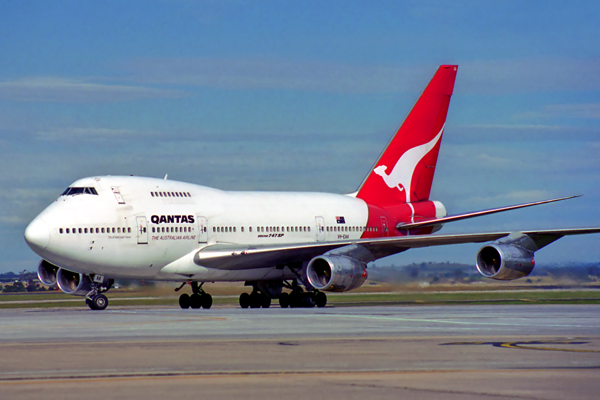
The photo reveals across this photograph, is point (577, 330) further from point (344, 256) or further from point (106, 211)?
point (106, 211)

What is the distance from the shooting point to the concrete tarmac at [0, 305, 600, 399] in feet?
34.6

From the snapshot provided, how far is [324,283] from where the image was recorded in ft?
108

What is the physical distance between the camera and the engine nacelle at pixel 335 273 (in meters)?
32.0

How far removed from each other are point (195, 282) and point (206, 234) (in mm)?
2577

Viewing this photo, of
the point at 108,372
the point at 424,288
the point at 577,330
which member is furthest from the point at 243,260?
the point at 108,372

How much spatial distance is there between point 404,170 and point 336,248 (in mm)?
9328

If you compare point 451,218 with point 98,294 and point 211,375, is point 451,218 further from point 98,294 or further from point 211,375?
point 211,375

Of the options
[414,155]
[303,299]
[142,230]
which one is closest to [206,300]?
[303,299]

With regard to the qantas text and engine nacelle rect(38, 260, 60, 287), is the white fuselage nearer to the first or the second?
the qantas text

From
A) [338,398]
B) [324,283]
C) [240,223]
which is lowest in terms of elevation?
[338,398]

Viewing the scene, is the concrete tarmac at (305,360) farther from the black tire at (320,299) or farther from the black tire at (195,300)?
the black tire at (195,300)

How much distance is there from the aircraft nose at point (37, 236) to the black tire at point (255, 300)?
10.1 meters

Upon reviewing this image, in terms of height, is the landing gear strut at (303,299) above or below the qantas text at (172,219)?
below

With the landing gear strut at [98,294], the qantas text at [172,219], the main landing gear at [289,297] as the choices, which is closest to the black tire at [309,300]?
the main landing gear at [289,297]
